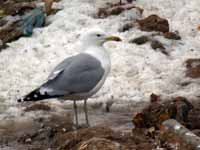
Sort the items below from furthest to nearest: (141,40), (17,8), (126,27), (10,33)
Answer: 1. (17,8)
2. (10,33)
3. (126,27)
4. (141,40)

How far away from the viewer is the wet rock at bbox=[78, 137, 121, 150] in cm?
608

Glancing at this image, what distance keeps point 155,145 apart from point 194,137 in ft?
1.42


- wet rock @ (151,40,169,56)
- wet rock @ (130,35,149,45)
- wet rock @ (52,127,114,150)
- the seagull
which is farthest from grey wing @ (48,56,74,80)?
wet rock @ (130,35,149,45)

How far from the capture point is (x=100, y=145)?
6094mm

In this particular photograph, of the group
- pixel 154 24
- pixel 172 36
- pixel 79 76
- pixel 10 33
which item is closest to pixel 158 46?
pixel 172 36

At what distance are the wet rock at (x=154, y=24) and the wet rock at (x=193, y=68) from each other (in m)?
1.41

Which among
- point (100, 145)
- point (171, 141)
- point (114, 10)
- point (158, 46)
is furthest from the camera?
point (114, 10)

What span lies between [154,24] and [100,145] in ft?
20.7

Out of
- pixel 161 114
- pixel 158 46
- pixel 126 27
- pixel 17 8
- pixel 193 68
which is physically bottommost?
pixel 161 114

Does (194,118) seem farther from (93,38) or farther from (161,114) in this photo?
(93,38)

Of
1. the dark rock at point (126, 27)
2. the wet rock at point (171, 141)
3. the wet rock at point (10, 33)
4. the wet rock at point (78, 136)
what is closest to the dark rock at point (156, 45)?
the dark rock at point (126, 27)

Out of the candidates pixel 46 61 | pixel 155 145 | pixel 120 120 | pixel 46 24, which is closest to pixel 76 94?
pixel 120 120

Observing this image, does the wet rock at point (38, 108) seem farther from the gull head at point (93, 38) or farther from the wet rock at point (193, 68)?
the wet rock at point (193, 68)

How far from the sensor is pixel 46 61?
37.0 ft
